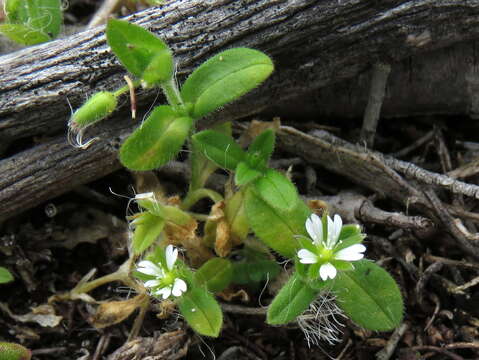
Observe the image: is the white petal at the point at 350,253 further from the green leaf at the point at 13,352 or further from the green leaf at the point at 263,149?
the green leaf at the point at 13,352

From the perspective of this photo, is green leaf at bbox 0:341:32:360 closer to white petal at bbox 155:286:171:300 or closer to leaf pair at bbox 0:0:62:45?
white petal at bbox 155:286:171:300

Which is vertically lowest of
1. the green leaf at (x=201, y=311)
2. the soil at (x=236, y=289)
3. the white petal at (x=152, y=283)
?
the soil at (x=236, y=289)

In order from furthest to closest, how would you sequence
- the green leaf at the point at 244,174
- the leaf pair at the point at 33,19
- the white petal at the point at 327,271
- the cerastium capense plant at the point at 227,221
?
the leaf pair at the point at 33,19 → the green leaf at the point at 244,174 → the cerastium capense plant at the point at 227,221 → the white petal at the point at 327,271

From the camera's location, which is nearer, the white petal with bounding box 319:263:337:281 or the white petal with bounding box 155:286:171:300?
the white petal with bounding box 319:263:337:281

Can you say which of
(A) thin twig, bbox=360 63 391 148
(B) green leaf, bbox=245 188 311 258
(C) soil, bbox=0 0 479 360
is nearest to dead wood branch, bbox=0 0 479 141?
(A) thin twig, bbox=360 63 391 148

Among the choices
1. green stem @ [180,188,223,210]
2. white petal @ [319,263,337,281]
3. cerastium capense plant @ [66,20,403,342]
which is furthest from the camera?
green stem @ [180,188,223,210]

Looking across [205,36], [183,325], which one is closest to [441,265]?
[183,325]

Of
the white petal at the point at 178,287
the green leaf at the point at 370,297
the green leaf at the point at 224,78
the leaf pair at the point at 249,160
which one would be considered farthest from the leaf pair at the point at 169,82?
the green leaf at the point at 370,297

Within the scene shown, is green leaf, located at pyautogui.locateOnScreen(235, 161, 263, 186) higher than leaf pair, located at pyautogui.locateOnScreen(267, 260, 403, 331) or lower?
higher
